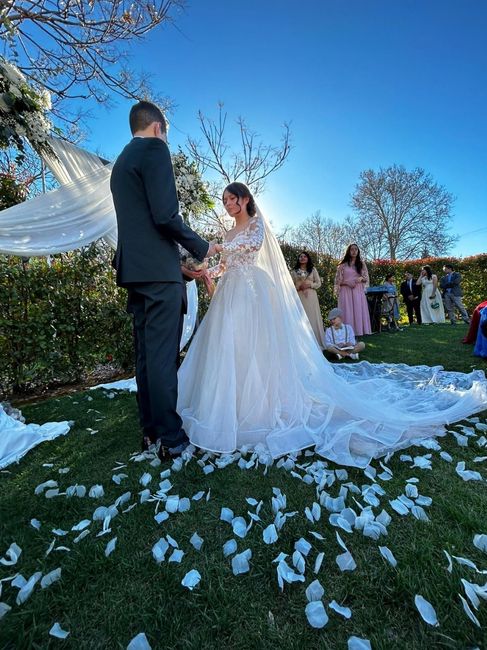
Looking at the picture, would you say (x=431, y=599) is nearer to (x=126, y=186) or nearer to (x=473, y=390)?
(x=473, y=390)

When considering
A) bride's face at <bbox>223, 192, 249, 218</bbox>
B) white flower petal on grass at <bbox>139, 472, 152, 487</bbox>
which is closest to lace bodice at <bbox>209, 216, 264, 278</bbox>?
bride's face at <bbox>223, 192, 249, 218</bbox>

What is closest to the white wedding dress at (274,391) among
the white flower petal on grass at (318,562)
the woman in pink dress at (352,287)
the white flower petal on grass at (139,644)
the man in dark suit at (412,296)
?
the white flower petal on grass at (318,562)

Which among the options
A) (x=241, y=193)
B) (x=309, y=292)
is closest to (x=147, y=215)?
(x=241, y=193)

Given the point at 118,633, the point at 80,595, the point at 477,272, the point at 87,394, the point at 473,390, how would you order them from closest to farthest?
the point at 118,633, the point at 80,595, the point at 473,390, the point at 87,394, the point at 477,272

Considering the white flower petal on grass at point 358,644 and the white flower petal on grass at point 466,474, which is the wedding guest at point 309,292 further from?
the white flower petal on grass at point 358,644

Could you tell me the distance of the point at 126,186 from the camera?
7.25ft

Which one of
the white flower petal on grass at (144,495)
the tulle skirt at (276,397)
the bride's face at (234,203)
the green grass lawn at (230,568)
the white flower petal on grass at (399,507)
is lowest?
the green grass lawn at (230,568)

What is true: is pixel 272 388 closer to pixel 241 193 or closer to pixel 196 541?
pixel 196 541

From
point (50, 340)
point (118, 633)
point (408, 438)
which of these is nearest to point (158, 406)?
point (118, 633)

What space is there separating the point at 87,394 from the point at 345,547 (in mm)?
3585

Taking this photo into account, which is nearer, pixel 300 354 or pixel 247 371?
pixel 247 371

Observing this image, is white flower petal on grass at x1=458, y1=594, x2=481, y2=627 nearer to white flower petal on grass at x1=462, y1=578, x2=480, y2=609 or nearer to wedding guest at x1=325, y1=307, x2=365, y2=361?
white flower petal on grass at x1=462, y1=578, x2=480, y2=609

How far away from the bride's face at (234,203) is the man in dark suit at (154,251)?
77 centimetres

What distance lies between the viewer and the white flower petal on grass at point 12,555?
134 cm
